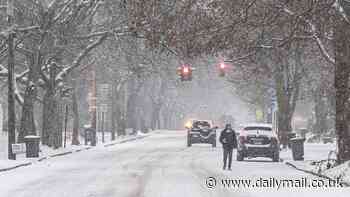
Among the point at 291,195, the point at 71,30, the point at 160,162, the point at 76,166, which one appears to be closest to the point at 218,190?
A: the point at 291,195

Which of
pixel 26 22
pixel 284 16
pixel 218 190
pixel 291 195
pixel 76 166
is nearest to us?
pixel 291 195

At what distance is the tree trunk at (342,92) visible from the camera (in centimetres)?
2622

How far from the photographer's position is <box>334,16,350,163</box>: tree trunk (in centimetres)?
2622

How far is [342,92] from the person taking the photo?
1049 inches

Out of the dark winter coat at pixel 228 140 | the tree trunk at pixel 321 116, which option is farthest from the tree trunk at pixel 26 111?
the tree trunk at pixel 321 116

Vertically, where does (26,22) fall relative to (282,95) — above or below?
above

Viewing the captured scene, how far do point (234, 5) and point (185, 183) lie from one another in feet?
16.7

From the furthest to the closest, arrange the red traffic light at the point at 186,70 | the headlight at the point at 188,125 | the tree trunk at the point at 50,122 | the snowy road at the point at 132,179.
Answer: the headlight at the point at 188,125, the red traffic light at the point at 186,70, the tree trunk at the point at 50,122, the snowy road at the point at 132,179

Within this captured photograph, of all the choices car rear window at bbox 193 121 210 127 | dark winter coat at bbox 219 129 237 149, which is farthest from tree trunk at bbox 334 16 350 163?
car rear window at bbox 193 121 210 127

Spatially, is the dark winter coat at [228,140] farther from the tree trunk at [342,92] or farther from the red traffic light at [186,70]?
the red traffic light at [186,70]

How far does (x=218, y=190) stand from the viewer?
66.4ft

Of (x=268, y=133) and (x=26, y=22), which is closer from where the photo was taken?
(x=268, y=133)

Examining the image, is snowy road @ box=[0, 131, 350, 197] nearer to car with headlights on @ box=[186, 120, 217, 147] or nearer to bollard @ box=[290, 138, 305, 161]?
bollard @ box=[290, 138, 305, 161]

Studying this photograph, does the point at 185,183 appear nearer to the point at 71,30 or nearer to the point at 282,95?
the point at 71,30
